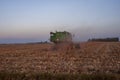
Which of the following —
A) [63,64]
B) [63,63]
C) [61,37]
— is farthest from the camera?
[61,37]

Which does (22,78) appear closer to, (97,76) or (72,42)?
(97,76)

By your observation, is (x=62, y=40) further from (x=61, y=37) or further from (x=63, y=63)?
(x=63, y=63)

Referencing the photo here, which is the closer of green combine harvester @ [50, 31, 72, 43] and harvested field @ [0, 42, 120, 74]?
harvested field @ [0, 42, 120, 74]

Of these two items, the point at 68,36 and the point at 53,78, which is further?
the point at 68,36

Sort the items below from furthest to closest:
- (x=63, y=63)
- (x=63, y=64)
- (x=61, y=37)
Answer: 1. (x=61, y=37)
2. (x=63, y=63)
3. (x=63, y=64)

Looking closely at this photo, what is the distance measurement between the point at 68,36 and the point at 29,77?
71.4 ft

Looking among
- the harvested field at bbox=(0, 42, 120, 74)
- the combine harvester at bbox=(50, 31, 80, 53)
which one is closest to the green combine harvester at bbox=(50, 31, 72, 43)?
the combine harvester at bbox=(50, 31, 80, 53)

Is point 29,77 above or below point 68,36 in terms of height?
below

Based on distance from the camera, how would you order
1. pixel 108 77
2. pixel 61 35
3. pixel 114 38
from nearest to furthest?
1. pixel 108 77
2. pixel 61 35
3. pixel 114 38

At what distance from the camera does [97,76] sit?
438 inches

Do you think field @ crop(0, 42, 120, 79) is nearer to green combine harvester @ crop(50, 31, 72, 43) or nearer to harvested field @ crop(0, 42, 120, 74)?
harvested field @ crop(0, 42, 120, 74)

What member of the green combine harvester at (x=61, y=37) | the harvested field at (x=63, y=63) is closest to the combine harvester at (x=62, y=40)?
the green combine harvester at (x=61, y=37)

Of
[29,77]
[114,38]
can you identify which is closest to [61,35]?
[29,77]

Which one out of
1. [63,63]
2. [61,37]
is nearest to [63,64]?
[63,63]
